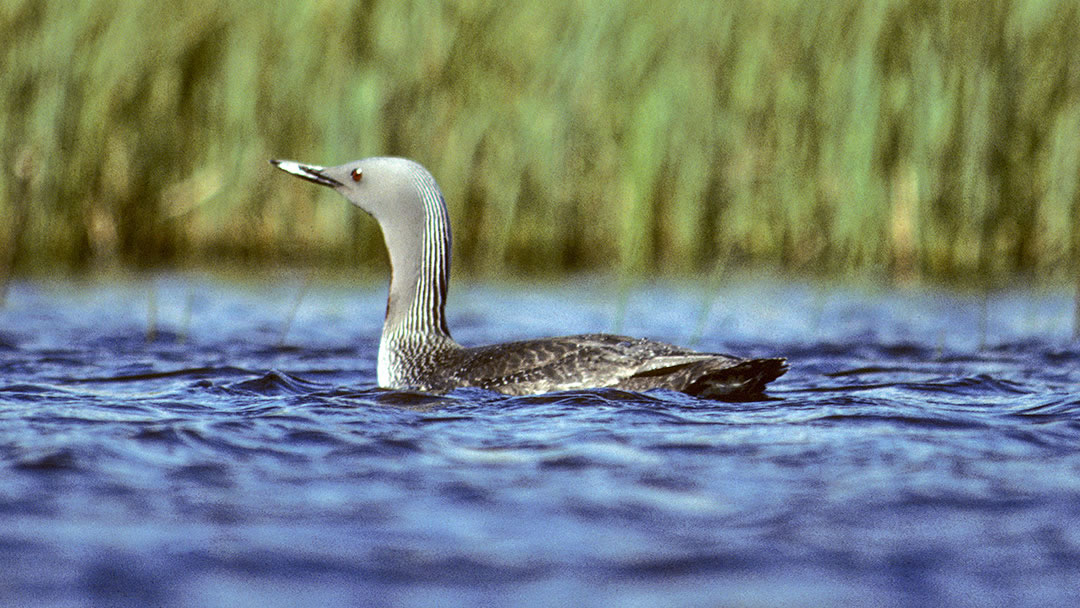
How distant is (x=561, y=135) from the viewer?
8.30 meters

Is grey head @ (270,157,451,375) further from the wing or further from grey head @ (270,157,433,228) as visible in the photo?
the wing

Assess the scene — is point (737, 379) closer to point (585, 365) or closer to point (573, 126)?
point (585, 365)

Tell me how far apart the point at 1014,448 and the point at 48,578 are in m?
2.50

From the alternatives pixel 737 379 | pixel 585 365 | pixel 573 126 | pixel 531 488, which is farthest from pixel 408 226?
pixel 573 126

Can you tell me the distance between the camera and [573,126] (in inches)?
333

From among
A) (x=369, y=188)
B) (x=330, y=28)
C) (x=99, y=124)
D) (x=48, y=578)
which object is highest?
(x=330, y=28)

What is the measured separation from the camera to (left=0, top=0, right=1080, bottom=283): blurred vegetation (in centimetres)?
767

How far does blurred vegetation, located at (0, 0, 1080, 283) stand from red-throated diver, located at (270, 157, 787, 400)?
2.17m

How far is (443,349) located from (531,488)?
2101 millimetres

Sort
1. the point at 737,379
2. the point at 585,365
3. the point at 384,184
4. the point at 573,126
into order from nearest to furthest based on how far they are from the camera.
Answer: the point at 737,379 < the point at 585,365 < the point at 384,184 < the point at 573,126

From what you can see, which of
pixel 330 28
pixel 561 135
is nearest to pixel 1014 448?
pixel 561 135

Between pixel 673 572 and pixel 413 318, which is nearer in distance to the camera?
pixel 673 572

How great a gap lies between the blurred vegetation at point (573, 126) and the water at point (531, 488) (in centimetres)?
211

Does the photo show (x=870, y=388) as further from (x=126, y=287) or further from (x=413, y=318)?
(x=126, y=287)
